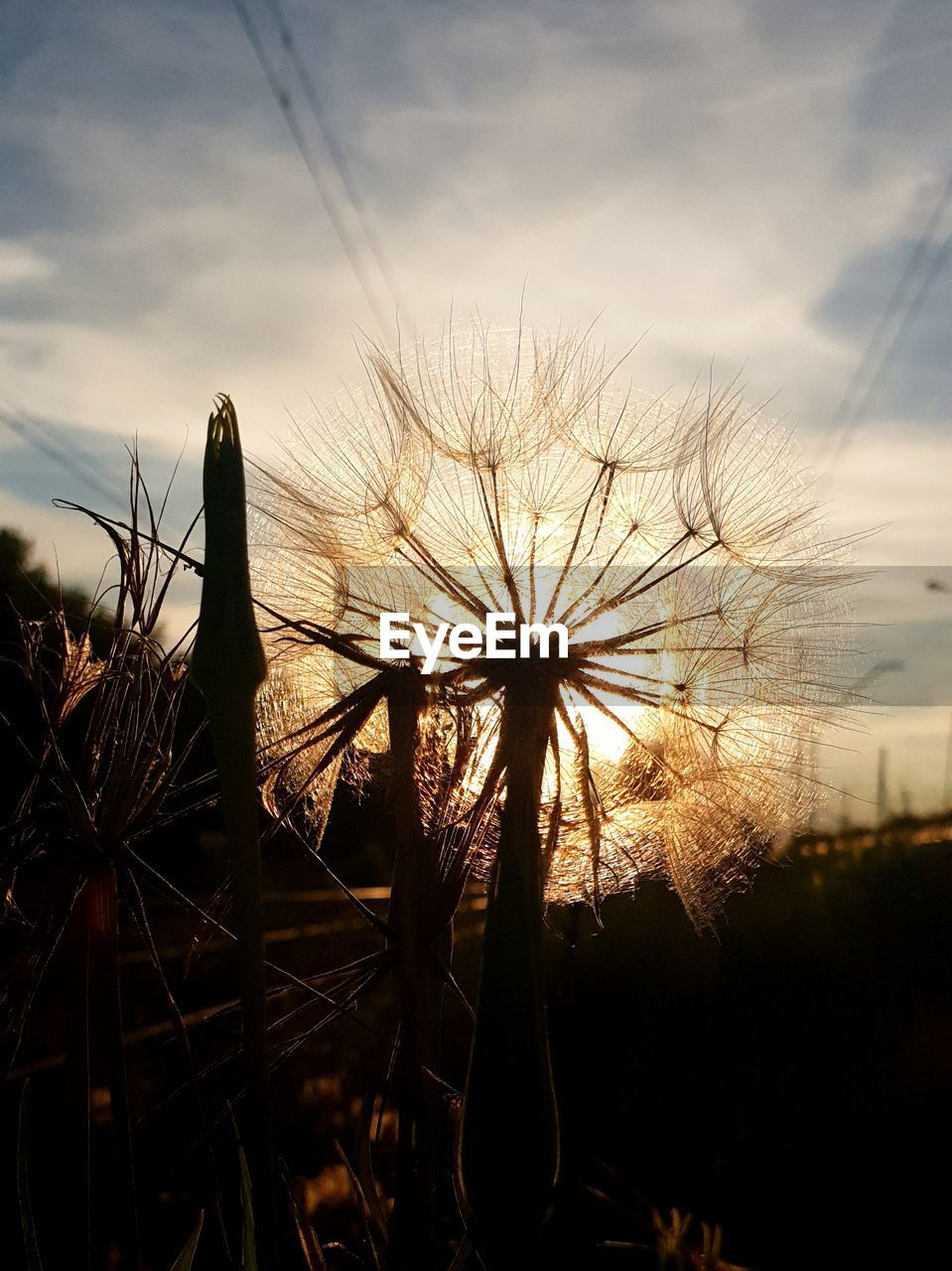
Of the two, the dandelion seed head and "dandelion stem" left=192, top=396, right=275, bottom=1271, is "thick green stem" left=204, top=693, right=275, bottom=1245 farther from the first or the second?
the dandelion seed head

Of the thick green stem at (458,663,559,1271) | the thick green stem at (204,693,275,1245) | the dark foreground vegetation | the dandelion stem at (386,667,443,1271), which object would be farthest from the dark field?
the thick green stem at (204,693,275,1245)

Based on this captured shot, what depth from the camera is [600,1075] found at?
434cm

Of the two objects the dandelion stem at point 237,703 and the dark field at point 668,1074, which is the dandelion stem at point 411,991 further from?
the dandelion stem at point 237,703

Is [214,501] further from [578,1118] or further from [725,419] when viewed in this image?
[578,1118]

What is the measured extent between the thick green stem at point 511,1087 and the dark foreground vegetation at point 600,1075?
0.42 m

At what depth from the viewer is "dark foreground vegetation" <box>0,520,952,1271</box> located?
1848 millimetres

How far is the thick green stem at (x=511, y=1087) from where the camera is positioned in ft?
4.10

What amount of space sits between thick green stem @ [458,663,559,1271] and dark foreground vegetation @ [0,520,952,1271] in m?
0.42

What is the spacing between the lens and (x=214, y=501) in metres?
1.00

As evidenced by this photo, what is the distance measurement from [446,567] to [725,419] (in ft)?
2.21

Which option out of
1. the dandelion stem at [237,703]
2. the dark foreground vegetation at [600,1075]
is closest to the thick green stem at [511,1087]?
the dandelion stem at [237,703]

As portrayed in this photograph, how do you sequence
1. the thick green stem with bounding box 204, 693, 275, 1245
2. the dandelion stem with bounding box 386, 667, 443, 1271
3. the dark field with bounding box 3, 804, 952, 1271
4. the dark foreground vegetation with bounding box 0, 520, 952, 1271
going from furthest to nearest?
the dark field with bounding box 3, 804, 952, 1271 < the dark foreground vegetation with bounding box 0, 520, 952, 1271 < the dandelion stem with bounding box 386, 667, 443, 1271 < the thick green stem with bounding box 204, 693, 275, 1245

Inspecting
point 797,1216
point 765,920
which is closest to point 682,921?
point 765,920

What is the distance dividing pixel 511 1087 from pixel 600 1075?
3401 millimetres
